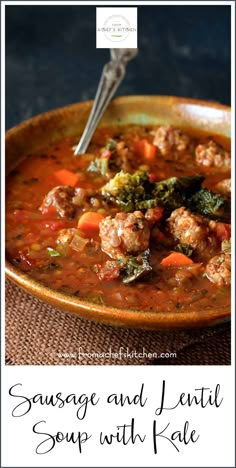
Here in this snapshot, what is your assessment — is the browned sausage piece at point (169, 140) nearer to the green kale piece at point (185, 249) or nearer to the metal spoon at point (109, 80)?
the metal spoon at point (109, 80)

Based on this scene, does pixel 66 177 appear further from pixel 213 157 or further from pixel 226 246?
pixel 226 246

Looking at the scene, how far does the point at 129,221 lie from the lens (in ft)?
14.7

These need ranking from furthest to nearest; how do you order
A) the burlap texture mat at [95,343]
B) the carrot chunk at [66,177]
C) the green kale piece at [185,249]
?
the carrot chunk at [66,177] → the green kale piece at [185,249] → the burlap texture mat at [95,343]

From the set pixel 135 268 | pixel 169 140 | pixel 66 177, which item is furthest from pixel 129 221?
pixel 169 140

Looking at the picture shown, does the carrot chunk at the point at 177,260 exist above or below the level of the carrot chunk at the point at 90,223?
below

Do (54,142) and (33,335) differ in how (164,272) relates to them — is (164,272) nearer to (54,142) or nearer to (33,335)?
(33,335)

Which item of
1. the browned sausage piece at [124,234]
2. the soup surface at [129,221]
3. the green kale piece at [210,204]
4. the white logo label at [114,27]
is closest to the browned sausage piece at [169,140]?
the soup surface at [129,221]

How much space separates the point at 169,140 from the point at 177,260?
175cm

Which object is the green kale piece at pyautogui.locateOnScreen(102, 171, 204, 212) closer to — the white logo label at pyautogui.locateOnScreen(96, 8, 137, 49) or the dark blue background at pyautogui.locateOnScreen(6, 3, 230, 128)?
the white logo label at pyautogui.locateOnScreen(96, 8, 137, 49)

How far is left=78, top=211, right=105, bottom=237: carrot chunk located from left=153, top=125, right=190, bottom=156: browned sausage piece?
1.28 metres

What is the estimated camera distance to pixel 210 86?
7.99 meters

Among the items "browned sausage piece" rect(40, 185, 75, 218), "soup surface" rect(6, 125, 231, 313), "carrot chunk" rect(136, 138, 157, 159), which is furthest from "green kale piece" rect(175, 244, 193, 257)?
"carrot chunk" rect(136, 138, 157, 159)

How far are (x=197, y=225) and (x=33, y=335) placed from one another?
4.25ft

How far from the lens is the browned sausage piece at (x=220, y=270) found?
14.1 feet
